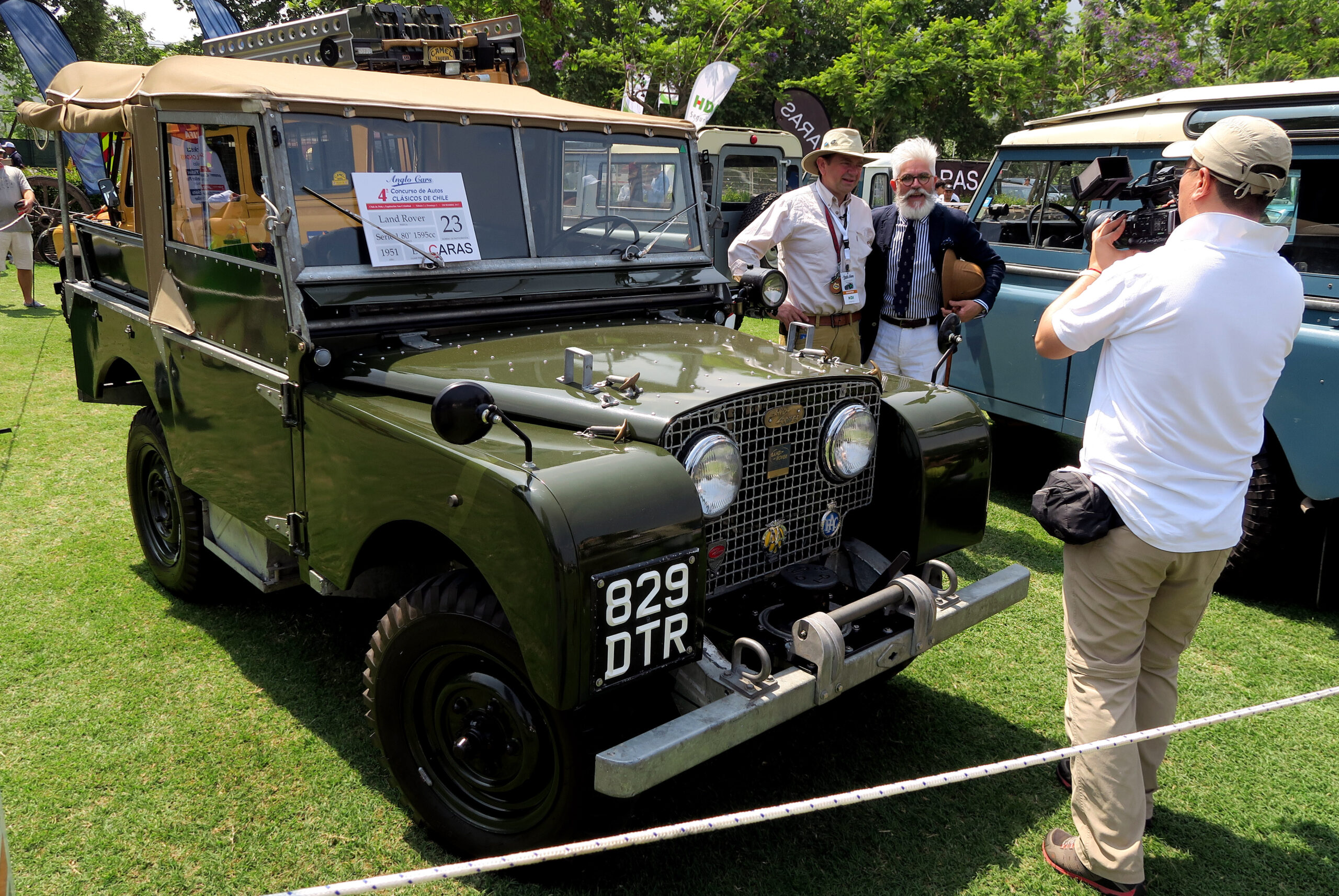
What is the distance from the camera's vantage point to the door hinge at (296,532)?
3336mm

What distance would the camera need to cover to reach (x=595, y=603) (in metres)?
2.36

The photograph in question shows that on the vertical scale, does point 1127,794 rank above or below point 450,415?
below

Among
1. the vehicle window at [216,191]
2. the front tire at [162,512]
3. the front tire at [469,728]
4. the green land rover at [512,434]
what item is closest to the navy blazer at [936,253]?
the green land rover at [512,434]

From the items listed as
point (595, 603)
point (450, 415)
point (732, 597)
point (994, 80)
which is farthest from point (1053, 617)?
point (994, 80)

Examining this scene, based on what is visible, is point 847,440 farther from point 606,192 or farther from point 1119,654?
point 606,192

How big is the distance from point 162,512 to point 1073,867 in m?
4.22

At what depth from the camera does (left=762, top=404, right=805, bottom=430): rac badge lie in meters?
2.95

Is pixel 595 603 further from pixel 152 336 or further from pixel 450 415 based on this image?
pixel 152 336

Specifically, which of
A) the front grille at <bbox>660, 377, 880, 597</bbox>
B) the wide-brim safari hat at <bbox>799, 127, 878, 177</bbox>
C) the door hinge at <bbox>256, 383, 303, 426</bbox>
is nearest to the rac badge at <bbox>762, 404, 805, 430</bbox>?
the front grille at <bbox>660, 377, 880, 597</bbox>

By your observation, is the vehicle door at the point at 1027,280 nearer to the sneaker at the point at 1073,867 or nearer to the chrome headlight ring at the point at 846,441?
the chrome headlight ring at the point at 846,441

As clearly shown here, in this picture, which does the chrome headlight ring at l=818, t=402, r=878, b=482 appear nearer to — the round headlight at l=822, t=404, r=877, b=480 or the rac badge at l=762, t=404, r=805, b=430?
the round headlight at l=822, t=404, r=877, b=480

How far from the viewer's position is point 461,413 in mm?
2361

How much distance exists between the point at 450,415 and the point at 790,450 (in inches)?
46.3

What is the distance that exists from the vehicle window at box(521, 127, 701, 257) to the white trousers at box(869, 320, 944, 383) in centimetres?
157
